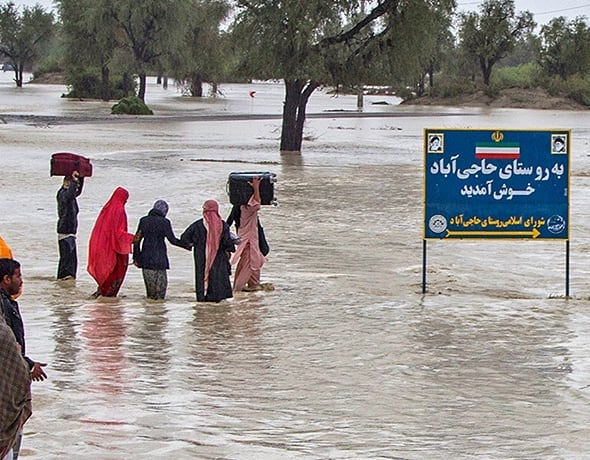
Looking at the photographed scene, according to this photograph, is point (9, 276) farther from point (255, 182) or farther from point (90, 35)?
point (90, 35)

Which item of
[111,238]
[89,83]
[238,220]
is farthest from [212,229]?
[89,83]

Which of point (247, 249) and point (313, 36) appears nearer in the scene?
point (247, 249)

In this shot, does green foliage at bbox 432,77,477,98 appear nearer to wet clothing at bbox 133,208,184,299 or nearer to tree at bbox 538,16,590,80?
tree at bbox 538,16,590,80

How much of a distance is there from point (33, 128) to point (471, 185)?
37.8m

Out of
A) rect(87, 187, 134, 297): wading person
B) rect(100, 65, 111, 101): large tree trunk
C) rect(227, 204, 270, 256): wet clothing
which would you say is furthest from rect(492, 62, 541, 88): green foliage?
rect(87, 187, 134, 297): wading person

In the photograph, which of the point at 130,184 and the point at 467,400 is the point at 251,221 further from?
the point at 130,184

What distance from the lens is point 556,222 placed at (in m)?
14.0

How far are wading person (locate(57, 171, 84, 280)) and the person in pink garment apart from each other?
6.47 ft

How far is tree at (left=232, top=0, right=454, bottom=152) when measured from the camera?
38031 millimetres

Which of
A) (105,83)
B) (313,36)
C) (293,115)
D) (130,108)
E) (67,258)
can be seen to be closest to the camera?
(67,258)

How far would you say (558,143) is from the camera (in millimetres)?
13797

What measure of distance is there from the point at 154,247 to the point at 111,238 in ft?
2.12

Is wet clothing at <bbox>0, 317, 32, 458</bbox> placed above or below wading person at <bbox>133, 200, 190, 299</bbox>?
above

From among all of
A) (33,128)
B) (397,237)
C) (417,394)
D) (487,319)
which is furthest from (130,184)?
(33,128)
